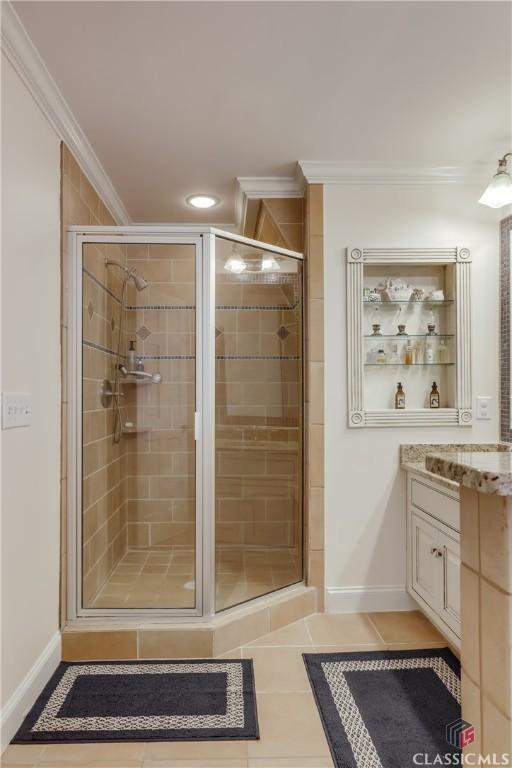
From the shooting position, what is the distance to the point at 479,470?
84 centimetres

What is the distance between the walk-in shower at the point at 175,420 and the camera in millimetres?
2514

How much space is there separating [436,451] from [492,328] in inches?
30.7

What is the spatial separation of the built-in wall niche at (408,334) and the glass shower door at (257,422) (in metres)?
0.34

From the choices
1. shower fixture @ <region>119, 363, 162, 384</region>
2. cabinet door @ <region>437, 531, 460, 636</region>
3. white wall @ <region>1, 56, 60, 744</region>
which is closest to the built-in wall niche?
cabinet door @ <region>437, 531, 460, 636</region>

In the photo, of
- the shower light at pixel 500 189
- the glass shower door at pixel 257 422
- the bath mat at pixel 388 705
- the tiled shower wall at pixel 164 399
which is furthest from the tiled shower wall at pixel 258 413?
the shower light at pixel 500 189

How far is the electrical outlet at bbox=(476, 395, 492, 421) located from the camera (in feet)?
9.59

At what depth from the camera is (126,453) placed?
273cm

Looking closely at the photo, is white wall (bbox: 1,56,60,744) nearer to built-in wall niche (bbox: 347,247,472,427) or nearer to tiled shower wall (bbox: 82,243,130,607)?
tiled shower wall (bbox: 82,243,130,607)

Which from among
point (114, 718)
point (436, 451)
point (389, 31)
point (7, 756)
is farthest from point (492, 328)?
point (7, 756)

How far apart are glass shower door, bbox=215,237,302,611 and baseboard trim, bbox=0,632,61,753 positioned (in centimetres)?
78

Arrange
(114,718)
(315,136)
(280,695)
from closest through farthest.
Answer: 1. (114,718)
2. (280,695)
3. (315,136)

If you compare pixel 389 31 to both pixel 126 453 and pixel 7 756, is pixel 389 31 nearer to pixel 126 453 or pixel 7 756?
pixel 126 453

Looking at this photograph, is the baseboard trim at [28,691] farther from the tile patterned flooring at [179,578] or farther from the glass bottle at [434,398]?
the glass bottle at [434,398]

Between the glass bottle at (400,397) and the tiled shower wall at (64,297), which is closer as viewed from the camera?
the tiled shower wall at (64,297)
